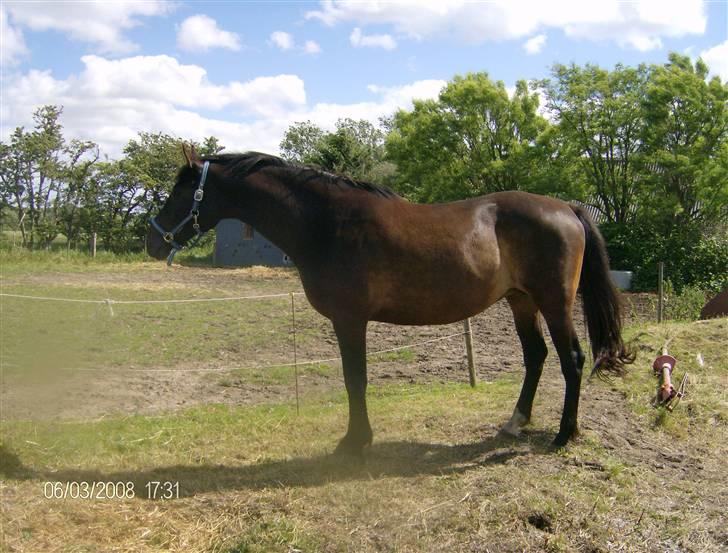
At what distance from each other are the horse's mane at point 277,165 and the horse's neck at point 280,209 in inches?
2.9

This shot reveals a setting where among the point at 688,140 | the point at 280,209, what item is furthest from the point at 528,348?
the point at 688,140

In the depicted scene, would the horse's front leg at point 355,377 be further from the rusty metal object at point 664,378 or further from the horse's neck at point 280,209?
the rusty metal object at point 664,378

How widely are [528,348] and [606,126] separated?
16.9 m

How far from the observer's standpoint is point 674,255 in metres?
18.5

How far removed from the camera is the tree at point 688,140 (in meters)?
18.0

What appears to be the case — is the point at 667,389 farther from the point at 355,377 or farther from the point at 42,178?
the point at 42,178

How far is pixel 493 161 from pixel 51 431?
696 inches

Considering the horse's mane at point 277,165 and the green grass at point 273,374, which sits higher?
the horse's mane at point 277,165

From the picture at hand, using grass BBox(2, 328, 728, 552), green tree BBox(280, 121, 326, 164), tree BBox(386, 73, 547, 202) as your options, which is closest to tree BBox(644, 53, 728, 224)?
tree BBox(386, 73, 547, 202)

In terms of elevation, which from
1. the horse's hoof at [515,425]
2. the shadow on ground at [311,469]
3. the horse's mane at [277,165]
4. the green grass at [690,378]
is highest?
the horse's mane at [277,165]

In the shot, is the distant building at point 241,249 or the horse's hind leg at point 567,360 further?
the distant building at point 241,249

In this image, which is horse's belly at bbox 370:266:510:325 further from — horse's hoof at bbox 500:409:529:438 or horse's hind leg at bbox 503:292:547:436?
horse's hoof at bbox 500:409:529:438

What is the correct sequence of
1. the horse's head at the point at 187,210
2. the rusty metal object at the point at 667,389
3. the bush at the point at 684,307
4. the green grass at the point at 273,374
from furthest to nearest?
the bush at the point at 684,307 → the green grass at the point at 273,374 → the rusty metal object at the point at 667,389 → the horse's head at the point at 187,210
